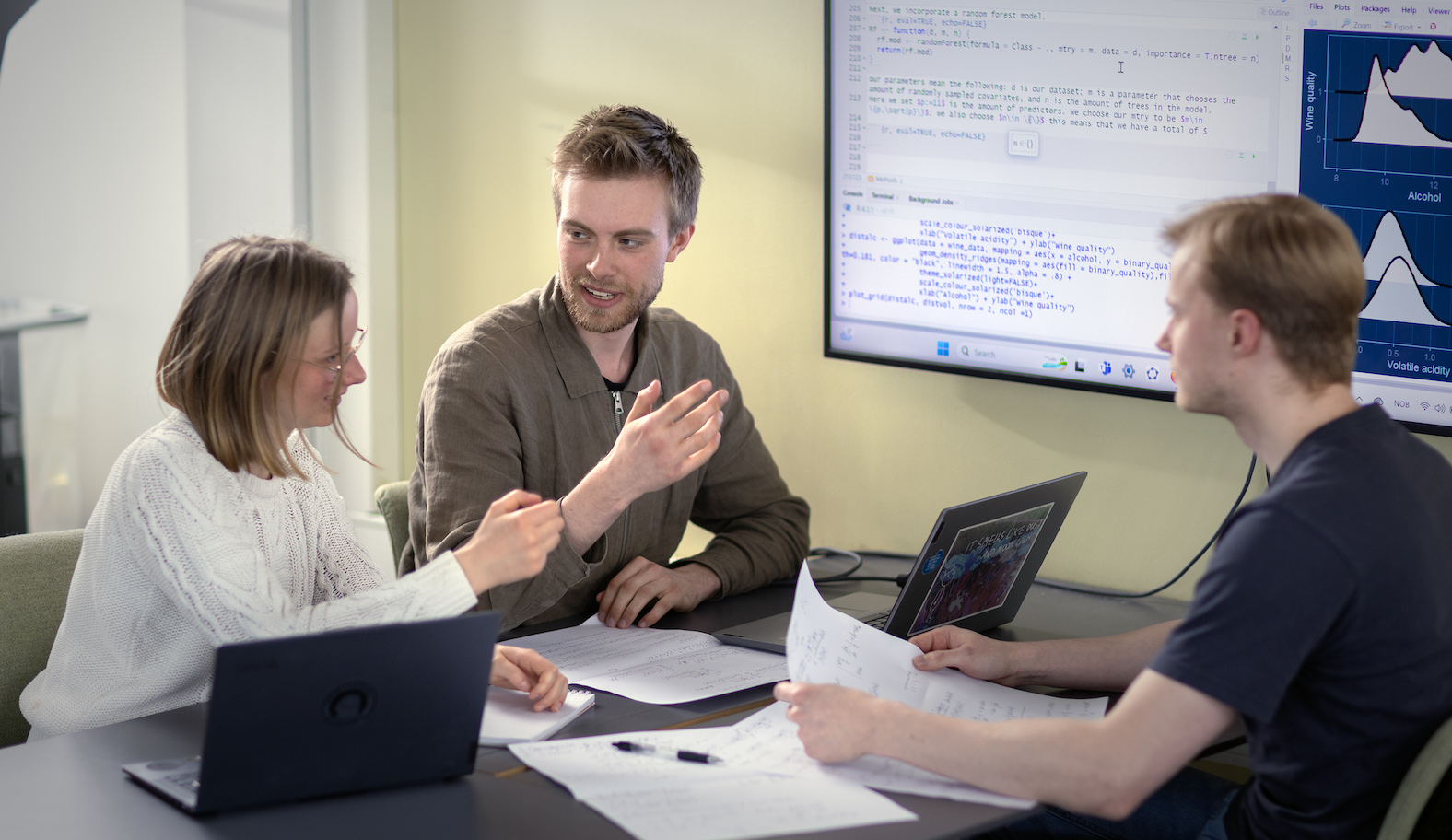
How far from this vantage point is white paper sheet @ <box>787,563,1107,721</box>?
4.61ft

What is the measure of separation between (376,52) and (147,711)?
192cm

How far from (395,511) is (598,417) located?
452 mm

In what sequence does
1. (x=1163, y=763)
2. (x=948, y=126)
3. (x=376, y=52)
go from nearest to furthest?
1. (x=1163, y=763)
2. (x=948, y=126)
3. (x=376, y=52)

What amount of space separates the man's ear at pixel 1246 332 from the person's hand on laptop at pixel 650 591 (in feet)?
3.10

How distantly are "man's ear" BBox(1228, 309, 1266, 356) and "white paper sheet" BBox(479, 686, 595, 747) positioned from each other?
Answer: 2.69 ft

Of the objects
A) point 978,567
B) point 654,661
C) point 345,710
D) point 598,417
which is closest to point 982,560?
point 978,567

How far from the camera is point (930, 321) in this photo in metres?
2.29

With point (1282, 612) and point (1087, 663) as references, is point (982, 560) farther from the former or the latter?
point (1282, 612)

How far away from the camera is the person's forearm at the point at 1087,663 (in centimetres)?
158

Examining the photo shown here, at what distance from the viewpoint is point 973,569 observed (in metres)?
1.71

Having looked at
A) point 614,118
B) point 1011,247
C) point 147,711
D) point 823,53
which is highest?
point 823,53

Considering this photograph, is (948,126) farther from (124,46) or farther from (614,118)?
(124,46)

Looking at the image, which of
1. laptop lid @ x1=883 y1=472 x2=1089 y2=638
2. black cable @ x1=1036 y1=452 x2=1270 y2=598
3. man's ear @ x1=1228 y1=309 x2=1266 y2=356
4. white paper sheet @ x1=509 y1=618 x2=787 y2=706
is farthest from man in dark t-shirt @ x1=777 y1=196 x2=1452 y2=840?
black cable @ x1=1036 y1=452 x2=1270 y2=598

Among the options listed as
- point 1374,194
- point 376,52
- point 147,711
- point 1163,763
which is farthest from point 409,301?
point 1163,763
